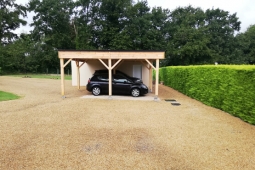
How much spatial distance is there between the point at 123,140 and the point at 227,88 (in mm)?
4745

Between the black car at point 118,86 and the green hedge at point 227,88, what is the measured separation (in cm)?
302

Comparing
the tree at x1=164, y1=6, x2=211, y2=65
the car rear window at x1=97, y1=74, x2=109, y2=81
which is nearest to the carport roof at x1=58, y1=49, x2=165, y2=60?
the car rear window at x1=97, y1=74, x2=109, y2=81

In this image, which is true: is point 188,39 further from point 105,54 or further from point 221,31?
point 105,54

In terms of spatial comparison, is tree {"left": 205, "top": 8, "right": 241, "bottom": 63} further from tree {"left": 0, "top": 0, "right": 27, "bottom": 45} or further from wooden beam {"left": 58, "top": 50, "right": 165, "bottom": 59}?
tree {"left": 0, "top": 0, "right": 27, "bottom": 45}

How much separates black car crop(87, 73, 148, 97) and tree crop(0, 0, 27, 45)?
3101 cm

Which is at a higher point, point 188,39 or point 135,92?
point 188,39

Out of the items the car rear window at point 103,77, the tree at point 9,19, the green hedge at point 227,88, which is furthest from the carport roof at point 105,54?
the tree at point 9,19

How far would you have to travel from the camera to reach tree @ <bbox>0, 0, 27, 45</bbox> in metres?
33.5

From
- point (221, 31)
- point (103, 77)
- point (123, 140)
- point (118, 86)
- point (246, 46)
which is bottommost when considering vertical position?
point (123, 140)

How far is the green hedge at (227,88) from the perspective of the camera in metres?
5.74

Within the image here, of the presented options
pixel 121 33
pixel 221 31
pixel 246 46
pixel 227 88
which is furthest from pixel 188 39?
pixel 227 88

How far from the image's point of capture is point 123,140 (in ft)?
14.6

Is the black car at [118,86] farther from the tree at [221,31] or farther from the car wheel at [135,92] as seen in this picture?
the tree at [221,31]

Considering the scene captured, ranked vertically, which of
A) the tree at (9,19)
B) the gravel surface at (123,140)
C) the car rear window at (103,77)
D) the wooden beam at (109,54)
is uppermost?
the tree at (9,19)
